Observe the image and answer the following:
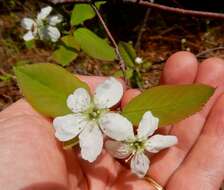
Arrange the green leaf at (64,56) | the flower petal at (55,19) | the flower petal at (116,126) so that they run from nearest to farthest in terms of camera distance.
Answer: the flower petal at (116,126)
the green leaf at (64,56)
the flower petal at (55,19)

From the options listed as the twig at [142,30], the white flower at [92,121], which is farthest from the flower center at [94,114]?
the twig at [142,30]

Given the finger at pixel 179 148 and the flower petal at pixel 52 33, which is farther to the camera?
the flower petal at pixel 52 33

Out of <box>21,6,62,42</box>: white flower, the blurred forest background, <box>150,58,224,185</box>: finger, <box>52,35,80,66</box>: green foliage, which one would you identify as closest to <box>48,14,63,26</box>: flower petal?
<box>21,6,62,42</box>: white flower

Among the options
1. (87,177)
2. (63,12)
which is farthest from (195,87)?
(63,12)

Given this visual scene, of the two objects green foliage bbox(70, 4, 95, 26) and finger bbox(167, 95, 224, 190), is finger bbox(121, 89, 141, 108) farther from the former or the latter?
green foliage bbox(70, 4, 95, 26)

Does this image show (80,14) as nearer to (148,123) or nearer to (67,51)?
(67,51)

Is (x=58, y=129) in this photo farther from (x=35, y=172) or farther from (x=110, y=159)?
(x=110, y=159)

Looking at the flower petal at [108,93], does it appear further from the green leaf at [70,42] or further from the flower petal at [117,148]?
the green leaf at [70,42]

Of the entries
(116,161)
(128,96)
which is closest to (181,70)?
(128,96)
